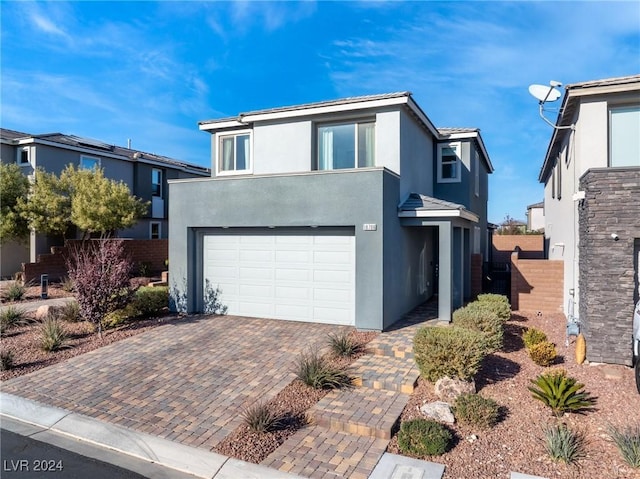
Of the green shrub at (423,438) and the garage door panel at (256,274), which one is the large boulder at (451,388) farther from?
the garage door panel at (256,274)

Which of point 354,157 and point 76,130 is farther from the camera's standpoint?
point 76,130

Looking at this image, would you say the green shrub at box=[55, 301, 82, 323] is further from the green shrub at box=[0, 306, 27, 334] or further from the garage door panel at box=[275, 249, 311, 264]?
the garage door panel at box=[275, 249, 311, 264]

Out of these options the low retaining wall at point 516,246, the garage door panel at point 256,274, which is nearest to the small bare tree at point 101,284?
the garage door panel at point 256,274

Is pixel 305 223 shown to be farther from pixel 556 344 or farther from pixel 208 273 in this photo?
pixel 556 344

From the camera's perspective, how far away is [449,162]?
17125 mm

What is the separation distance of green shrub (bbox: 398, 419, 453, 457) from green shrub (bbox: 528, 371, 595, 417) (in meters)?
1.95

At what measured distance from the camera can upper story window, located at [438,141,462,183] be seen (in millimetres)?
16984

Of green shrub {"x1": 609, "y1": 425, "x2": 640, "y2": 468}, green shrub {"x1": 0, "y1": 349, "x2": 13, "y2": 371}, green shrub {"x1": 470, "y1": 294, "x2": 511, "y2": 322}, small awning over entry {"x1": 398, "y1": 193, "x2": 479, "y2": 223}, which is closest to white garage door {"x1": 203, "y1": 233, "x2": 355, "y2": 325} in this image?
small awning over entry {"x1": 398, "y1": 193, "x2": 479, "y2": 223}

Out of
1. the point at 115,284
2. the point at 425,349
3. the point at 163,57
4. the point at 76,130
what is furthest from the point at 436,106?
the point at 76,130

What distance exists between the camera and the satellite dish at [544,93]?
11.0 m

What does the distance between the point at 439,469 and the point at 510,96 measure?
48.8ft

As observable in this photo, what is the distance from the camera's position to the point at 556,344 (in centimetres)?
1025

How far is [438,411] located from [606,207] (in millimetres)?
6106

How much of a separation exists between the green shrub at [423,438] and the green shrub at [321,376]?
74.5 inches
